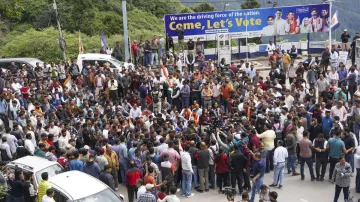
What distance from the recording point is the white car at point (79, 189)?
1067 centimetres

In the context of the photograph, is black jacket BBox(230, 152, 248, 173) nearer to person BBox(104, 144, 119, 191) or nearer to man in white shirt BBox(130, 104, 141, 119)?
person BBox(104, 144, 119, 191)

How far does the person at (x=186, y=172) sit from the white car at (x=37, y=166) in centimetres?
314

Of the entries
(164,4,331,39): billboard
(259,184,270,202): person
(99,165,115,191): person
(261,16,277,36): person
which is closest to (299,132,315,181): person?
(259,184,270,202): person

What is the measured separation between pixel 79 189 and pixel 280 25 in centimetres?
2147

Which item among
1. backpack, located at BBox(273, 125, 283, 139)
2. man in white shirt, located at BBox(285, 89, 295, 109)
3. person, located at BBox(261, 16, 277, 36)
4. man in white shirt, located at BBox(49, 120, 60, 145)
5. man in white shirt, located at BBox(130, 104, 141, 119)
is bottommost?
backpack, located at BBox(273, 125, 283, 139)

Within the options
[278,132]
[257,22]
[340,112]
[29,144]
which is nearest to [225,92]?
[278,132]

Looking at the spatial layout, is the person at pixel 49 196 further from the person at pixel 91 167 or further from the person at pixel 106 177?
the person at pixel 91 167

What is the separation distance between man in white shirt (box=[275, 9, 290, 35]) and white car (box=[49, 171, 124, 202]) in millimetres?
20724

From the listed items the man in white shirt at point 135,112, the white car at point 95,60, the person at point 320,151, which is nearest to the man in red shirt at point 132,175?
the man in white shirt at point 135,112

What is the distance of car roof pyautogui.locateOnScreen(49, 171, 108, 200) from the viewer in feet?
35.2

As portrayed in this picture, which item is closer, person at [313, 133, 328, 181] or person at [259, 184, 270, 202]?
person at [259, 184, 270, 202]

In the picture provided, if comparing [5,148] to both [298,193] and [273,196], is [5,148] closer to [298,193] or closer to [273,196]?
[273,196]

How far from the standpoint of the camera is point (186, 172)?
13344 millimetres

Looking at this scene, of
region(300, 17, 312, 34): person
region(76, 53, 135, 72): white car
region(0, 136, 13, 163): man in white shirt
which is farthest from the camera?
region(300, 17, 312, 34): person
